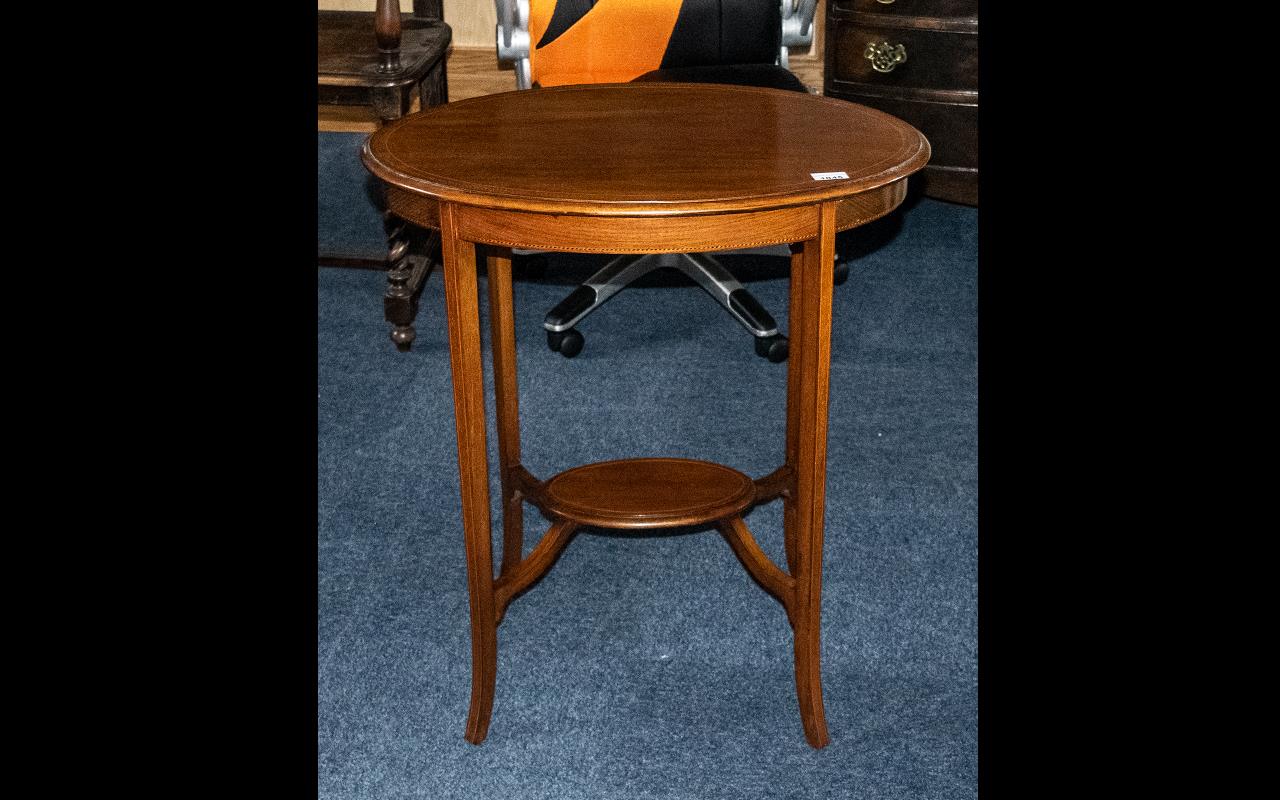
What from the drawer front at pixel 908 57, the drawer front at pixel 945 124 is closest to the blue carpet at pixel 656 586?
the drawer front at pixel 945 124

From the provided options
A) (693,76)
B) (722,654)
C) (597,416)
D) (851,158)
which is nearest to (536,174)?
(851,158)

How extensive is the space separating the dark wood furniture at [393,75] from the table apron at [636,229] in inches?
61.4

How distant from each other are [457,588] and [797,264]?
83cm

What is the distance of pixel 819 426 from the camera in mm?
1758

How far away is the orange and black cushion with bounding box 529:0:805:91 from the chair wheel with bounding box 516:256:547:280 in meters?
0.66

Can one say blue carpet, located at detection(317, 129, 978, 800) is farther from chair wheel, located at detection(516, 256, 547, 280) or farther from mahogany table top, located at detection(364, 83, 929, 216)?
mahogany table top, located at detection(364, 83, 929, 216)

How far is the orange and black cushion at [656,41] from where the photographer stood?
306cm

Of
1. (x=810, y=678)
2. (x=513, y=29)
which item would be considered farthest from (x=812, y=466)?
(x=513, y=29)

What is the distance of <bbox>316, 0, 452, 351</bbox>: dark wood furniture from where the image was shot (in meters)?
3.07

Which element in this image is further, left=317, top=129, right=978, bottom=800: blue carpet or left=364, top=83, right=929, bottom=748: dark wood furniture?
left=317, top=129, right=978, bottom=800: blue carpet

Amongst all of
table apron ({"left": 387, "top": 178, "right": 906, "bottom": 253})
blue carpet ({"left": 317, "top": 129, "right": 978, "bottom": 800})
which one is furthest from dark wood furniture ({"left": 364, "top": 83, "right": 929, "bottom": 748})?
blue carpet ({"left": 317, "top": 129, "right": 978, "bottom": 800})

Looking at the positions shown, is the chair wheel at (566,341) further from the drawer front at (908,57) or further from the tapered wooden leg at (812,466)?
the drawer front at (908,57)

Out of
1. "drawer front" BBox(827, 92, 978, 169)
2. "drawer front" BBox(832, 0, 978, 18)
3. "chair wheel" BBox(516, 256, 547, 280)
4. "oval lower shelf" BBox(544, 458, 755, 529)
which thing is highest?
"drawer front" BBox(832, 0, 978, 18)
